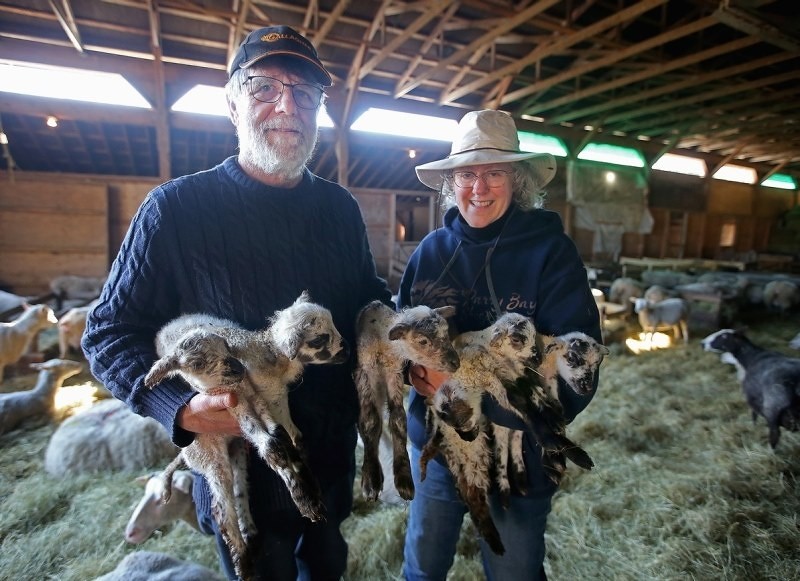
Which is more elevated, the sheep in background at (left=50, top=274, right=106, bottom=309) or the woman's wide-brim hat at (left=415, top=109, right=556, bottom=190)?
the woman's wide-brim hat at (left=415, top=109, right=556, bottom=190)

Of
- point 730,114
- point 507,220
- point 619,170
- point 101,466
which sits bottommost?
point 101,466

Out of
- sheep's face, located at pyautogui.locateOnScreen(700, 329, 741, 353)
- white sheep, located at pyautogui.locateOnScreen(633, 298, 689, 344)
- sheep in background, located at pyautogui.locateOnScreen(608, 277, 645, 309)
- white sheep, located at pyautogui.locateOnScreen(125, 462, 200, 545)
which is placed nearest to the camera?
white sheep, located at pyautogui.locateOnScreen(125, 462, 200, 545)

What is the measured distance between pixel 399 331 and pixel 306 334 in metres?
0.36

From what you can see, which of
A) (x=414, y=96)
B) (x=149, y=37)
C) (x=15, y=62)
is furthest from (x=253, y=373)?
(x=414, y=96)

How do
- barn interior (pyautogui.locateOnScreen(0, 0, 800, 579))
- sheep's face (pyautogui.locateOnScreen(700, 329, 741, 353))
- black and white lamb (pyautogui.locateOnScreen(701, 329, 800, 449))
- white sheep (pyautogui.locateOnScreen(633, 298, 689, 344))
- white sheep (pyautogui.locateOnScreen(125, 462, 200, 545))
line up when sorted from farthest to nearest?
1. white sheep (pyautogui.locateOnScreen(633, 298, 689, 344))
2. sheep's face (pyautogui.locateOnScreen(700, 329, 741, 353))
3. black and white lamb (pyautogui.locateOnScreen(701, 329, 800, 449))
4. barn interior (pyautogui.locateOnScreen(0, 0, 800, 579))
5. white sheep (pyautogui.locateOnScreen(125, 462, 200, 545))

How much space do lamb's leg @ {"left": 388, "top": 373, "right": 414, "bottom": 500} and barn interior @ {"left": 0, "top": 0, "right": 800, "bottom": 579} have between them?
5.69ft

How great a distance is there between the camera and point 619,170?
1595 centimetres

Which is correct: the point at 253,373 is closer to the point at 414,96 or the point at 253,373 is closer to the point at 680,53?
the point at 414,96

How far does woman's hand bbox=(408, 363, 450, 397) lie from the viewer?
177 cm

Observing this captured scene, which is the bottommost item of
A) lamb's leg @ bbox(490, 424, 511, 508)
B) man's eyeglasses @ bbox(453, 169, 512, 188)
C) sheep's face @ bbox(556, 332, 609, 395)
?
lamb's leg @ bbox(490, 424, 511, 508)

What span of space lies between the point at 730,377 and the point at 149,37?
12.0 m

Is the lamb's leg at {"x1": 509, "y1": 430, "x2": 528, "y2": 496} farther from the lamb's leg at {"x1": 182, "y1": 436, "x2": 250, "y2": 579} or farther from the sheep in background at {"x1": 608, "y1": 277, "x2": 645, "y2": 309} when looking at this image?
the sheep in background at {"x1": 608, "y1": 277, "x2": 645, "y2": 309}

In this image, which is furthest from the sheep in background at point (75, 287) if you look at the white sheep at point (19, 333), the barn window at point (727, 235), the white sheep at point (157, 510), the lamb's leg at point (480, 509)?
the barn window at point (727, 235)

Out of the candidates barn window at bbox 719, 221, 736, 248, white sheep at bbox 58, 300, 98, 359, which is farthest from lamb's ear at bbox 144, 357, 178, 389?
barn window at bbox 719, 221, 736, 248
